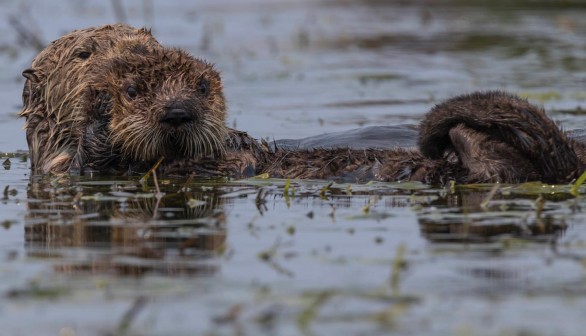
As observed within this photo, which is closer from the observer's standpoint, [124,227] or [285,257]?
[285,257]

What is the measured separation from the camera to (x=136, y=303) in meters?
3.49

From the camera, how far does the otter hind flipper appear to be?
212 inches

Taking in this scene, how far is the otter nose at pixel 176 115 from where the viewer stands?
5797mm

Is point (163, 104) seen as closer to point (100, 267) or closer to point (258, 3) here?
point (100, 267)

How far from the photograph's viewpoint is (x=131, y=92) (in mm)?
6047

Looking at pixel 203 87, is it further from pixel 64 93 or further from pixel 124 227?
pixel 124 227

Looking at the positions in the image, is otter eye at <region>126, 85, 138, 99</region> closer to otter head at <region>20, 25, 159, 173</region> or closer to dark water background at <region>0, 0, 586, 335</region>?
otter head at <region>20, 25, 159, 173</region>

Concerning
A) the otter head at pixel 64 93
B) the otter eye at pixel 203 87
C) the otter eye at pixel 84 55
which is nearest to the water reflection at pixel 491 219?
the otter eye at pixel 203 87

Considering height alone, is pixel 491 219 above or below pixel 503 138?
below

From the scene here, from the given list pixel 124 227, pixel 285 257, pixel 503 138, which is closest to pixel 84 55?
pixel 124 227

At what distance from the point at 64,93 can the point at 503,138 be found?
257 cm

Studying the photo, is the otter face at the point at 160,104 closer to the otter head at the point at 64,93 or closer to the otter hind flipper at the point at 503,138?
the otter head at the point at 64,93

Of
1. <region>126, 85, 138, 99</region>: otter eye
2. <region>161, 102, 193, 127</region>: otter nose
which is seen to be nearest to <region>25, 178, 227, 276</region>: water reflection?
<region>161, 102, 193, 127</region>: otter nose

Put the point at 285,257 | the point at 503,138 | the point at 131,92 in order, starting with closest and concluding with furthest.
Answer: the point at 285,257
the point at 503,138
the point at 131,92
